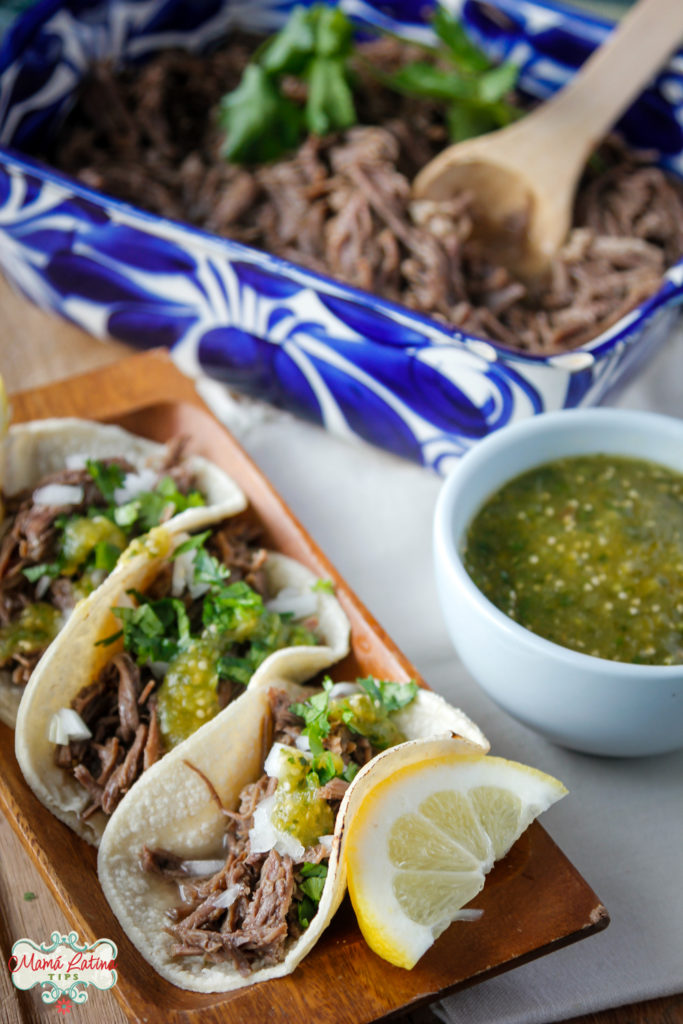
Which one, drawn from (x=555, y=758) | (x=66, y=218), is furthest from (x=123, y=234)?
(x=555, y=758)

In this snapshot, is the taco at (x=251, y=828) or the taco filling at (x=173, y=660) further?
the taco filling at (x=173, y=660)

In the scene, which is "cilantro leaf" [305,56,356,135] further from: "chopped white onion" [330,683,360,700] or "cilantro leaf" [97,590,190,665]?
"chopped white onion" [330,683,360,700]

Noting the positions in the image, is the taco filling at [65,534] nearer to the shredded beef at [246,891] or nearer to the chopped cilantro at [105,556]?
the chopped cilantro at [105,556]

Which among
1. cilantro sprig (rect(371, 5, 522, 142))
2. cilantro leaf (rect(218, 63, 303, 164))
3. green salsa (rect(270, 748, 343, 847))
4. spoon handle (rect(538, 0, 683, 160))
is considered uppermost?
spoon handle (rect(538, 0, 683, 160))

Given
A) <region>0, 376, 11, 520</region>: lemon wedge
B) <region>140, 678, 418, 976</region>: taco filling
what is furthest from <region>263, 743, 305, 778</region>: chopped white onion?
<region>0, 376, 11, 520</region>: lemon wedge

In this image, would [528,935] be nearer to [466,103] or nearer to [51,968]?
[51,968]

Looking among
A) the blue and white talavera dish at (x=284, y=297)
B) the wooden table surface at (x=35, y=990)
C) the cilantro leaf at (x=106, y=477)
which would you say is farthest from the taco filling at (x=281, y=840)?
the blue and white talavera dish at (x=284, y=297)
